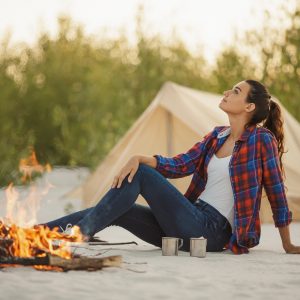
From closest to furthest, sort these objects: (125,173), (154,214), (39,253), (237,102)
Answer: (39,253), (125,173), (154,214), (237,102)

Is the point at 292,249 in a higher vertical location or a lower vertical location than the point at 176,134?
lower

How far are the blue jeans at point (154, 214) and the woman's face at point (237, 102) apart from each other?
1.88ft

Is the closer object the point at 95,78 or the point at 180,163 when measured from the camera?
the point at 180,163

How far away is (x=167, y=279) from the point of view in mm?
3221

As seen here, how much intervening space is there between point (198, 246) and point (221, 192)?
14.5 inches

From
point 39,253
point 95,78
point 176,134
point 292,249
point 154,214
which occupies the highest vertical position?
point 95,78

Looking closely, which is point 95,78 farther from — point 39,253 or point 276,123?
point 39,253

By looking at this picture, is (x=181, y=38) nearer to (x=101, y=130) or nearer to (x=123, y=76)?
(x=123, y=76)

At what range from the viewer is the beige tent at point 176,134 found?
23.9 feet

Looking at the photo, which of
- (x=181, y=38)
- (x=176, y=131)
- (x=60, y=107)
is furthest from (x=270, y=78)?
(x=176, y=131)

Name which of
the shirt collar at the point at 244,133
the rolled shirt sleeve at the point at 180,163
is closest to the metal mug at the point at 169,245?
the rolled shirt sleeve at the point at 180,163

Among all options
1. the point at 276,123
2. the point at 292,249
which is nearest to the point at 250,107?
the point at 276,123

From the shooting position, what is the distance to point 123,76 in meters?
18.7

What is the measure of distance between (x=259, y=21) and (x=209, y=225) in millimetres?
12125
